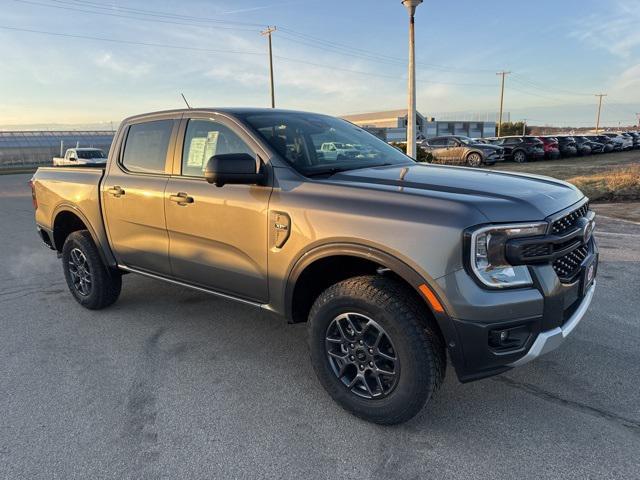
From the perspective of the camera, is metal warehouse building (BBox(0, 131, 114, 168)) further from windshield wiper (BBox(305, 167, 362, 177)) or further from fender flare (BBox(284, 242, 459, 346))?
fender flare (BBox(284, 242, 459, 346))

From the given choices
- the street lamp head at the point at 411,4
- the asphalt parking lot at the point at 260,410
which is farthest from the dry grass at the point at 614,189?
the asphalt parking lot at the point at 260,410

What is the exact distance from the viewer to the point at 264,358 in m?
3.76

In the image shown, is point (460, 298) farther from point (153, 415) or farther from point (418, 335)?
point (153, 415)

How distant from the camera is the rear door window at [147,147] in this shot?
4.08m

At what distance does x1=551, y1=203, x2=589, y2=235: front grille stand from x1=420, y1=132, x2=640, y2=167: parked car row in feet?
66.1

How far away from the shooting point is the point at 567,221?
277 centimetres

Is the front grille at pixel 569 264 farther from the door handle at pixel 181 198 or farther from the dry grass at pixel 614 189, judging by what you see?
the dry grass at pixel 614 189

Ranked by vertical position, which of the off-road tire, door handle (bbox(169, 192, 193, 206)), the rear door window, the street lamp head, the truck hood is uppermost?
the street lamp head

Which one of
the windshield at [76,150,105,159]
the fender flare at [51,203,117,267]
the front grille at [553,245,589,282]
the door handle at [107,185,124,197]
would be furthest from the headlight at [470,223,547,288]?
the windshield at [76,150,105,159]

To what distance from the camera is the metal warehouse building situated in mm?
46844

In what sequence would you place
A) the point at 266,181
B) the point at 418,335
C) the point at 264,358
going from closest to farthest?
1. the point at 418,335
2. the point at 266,181
3. the point at 264,358

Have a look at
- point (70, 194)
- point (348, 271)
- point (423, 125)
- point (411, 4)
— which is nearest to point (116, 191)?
point (70, 194)

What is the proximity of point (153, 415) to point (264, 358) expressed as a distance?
98cm

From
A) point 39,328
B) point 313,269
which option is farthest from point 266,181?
point 39,328
